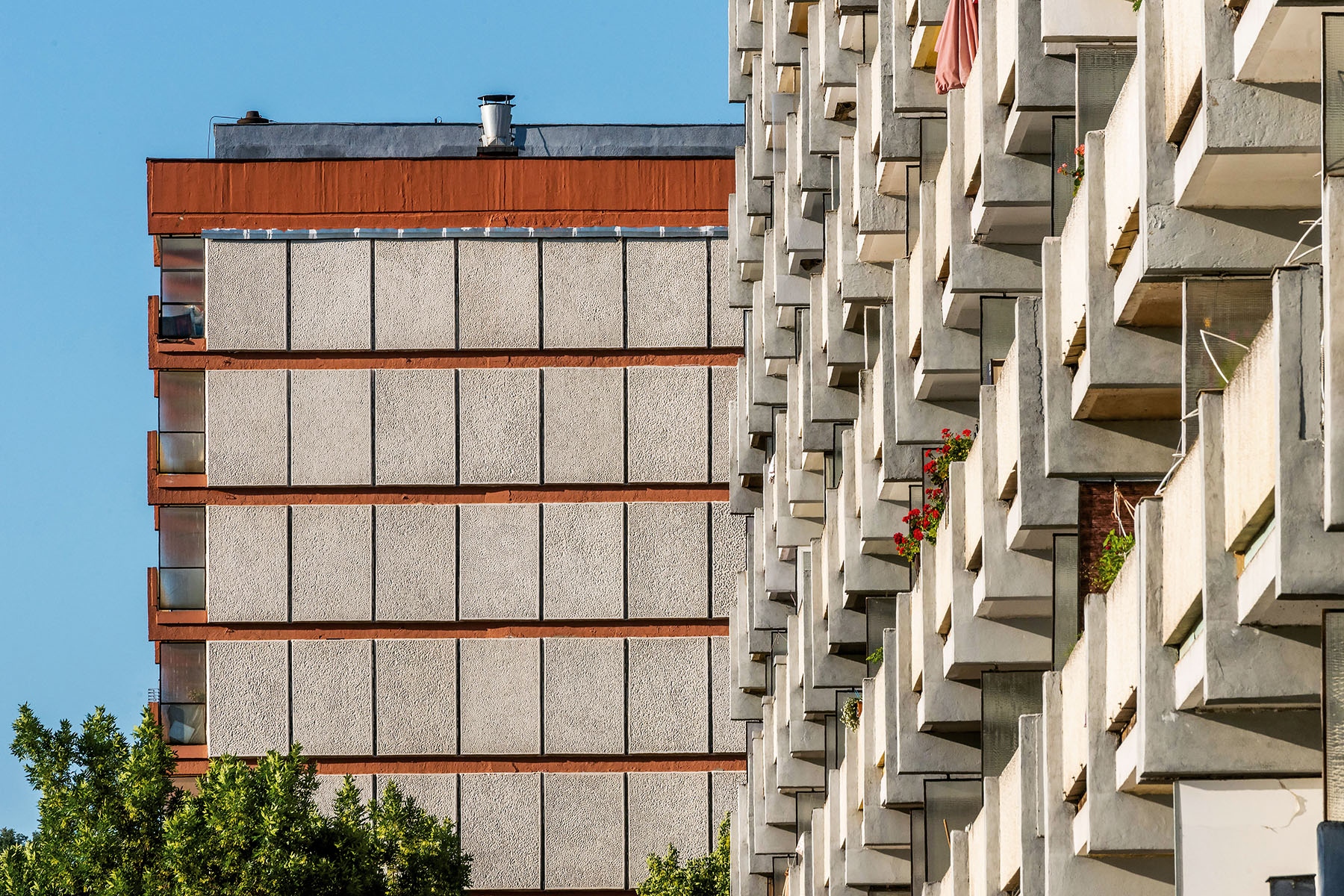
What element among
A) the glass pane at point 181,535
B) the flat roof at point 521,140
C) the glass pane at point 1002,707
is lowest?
the glass pane at point 1002,707

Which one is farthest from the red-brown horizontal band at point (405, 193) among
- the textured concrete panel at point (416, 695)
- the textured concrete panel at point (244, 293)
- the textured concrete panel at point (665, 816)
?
the textured concrete panel at point (665, 816)

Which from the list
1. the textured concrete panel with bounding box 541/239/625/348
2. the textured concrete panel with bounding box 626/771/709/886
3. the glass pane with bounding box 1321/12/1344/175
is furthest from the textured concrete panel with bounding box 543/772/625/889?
the glass pane with bounding box 1321/12/1344/175

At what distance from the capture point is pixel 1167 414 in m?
17.2

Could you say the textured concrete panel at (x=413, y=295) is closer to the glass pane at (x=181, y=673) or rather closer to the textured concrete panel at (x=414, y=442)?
the textured concrete panel at (x=414, y=442)

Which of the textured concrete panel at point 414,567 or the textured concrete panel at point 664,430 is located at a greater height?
the textured concrete panel at point 664,430

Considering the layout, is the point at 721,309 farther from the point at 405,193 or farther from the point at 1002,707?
the point at 1002,707

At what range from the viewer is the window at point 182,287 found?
51000 millimetres

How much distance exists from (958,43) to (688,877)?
102 ft

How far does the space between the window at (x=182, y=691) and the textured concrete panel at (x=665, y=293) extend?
1403cm

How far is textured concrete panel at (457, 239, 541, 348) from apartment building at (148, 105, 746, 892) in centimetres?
7

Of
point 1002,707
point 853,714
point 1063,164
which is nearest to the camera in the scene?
point 1063,164

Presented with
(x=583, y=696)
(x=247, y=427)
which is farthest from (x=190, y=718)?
(x=583, y=696)

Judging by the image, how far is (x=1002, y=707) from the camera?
2066 centimetres

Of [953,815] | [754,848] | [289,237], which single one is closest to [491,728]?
[754,848]
